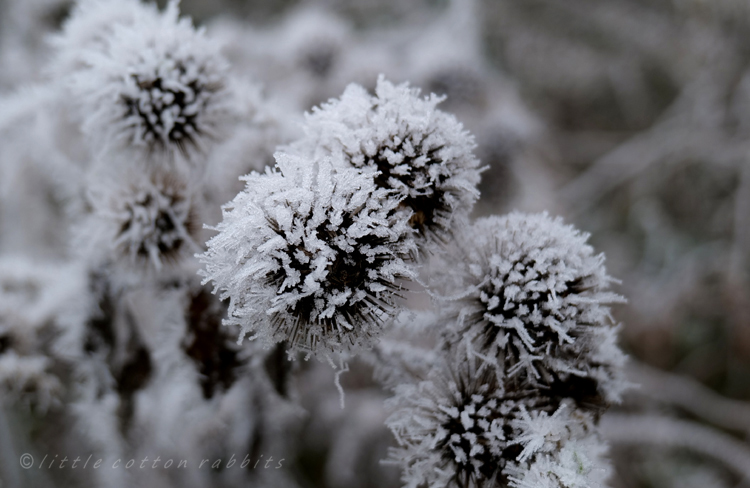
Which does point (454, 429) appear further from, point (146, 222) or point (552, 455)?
point (146, 222)

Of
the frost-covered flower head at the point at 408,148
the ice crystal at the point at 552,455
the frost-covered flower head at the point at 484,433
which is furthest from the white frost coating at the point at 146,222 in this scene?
the ice crystal at the point at 552,455

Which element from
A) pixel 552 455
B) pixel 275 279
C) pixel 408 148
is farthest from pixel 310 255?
pixel 552 455

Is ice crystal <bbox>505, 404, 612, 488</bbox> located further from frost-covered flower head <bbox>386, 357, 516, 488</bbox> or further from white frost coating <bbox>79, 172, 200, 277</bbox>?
white frost coating <bbox>79, 172, 200, 277</bbox>

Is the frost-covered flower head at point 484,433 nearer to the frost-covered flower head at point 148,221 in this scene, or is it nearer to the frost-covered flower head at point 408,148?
the frost-covered flower head at point 408,148

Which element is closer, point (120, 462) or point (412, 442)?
point (412, 442)

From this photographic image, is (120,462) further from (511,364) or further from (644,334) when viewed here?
(644,334)

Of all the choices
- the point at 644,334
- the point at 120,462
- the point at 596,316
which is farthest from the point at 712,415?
the point at 120,462

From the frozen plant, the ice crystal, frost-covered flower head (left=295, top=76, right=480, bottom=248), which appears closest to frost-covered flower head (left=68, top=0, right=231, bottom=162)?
the frozen plant
